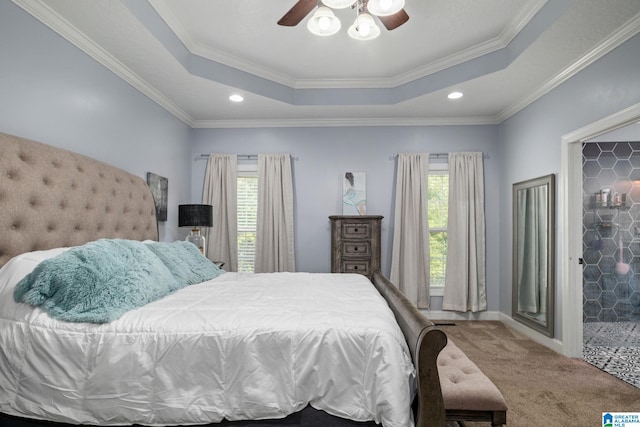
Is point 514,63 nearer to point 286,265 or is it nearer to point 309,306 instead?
point 309,306

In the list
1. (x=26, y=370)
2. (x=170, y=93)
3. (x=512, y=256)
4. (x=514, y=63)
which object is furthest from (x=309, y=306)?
(x=512, y=256)

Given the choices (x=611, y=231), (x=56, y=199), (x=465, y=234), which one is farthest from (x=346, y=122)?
(x=611, y=231)

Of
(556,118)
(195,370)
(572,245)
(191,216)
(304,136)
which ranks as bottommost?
(195,370)

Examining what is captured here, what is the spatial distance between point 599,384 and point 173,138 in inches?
182

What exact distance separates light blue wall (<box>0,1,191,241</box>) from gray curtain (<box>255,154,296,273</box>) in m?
1.19

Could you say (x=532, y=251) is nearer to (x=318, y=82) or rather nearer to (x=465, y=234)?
(x=465, y=234)

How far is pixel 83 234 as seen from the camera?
2242 mm

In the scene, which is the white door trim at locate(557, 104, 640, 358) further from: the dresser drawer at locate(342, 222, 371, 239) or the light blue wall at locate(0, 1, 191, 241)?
the light blue wall at locate(0, 1, 191, 241)

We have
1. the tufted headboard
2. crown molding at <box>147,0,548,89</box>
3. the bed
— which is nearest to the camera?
the bed

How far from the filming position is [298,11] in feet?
6.84

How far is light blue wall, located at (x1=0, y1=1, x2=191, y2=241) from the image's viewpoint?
1938mm

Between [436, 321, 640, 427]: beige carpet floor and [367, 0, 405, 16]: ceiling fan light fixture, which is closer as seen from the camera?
[367, 0, 405, 16]: ceiling fan light fixture

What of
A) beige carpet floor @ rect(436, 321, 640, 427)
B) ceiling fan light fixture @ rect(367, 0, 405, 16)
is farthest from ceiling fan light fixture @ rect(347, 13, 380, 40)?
beige carpet floor @ rect(436, 321, 640, 427)

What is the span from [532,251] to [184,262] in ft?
11.5
